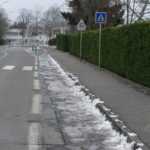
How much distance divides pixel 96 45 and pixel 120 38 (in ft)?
18.0

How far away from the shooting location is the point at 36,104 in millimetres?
9188

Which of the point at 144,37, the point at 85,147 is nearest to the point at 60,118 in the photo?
the point at 85,147

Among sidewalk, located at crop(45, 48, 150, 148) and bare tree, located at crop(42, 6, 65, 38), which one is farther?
bare tree, located at crop(42, 6, 65, 38)

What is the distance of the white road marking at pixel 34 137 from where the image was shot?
5.55 metres

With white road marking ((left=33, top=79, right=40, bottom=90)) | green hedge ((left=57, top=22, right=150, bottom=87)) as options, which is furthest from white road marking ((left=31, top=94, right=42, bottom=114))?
green hedge ((left=57, top=22, right=150, bottom=87))

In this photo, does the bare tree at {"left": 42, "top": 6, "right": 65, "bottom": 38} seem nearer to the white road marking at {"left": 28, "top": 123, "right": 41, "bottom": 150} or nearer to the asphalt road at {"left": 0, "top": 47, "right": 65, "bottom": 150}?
the asphalt road at {"left": 0, "top": 47, "right": 65, "bottom": 150}

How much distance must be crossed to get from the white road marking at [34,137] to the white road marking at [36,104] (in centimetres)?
Answer: 127

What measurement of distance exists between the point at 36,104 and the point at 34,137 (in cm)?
317

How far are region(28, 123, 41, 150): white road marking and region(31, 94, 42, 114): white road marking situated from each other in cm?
127

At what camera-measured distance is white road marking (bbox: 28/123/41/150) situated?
555 centimetres

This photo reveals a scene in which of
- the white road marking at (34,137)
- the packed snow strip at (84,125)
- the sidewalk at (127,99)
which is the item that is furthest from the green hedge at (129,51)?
the white road marking at (34,137)

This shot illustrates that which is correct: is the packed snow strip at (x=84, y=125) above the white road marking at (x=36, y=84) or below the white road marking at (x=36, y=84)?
above

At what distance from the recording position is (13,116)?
7621 mm

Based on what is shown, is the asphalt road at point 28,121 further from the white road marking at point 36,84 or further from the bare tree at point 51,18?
the bare tree at point 51,18
